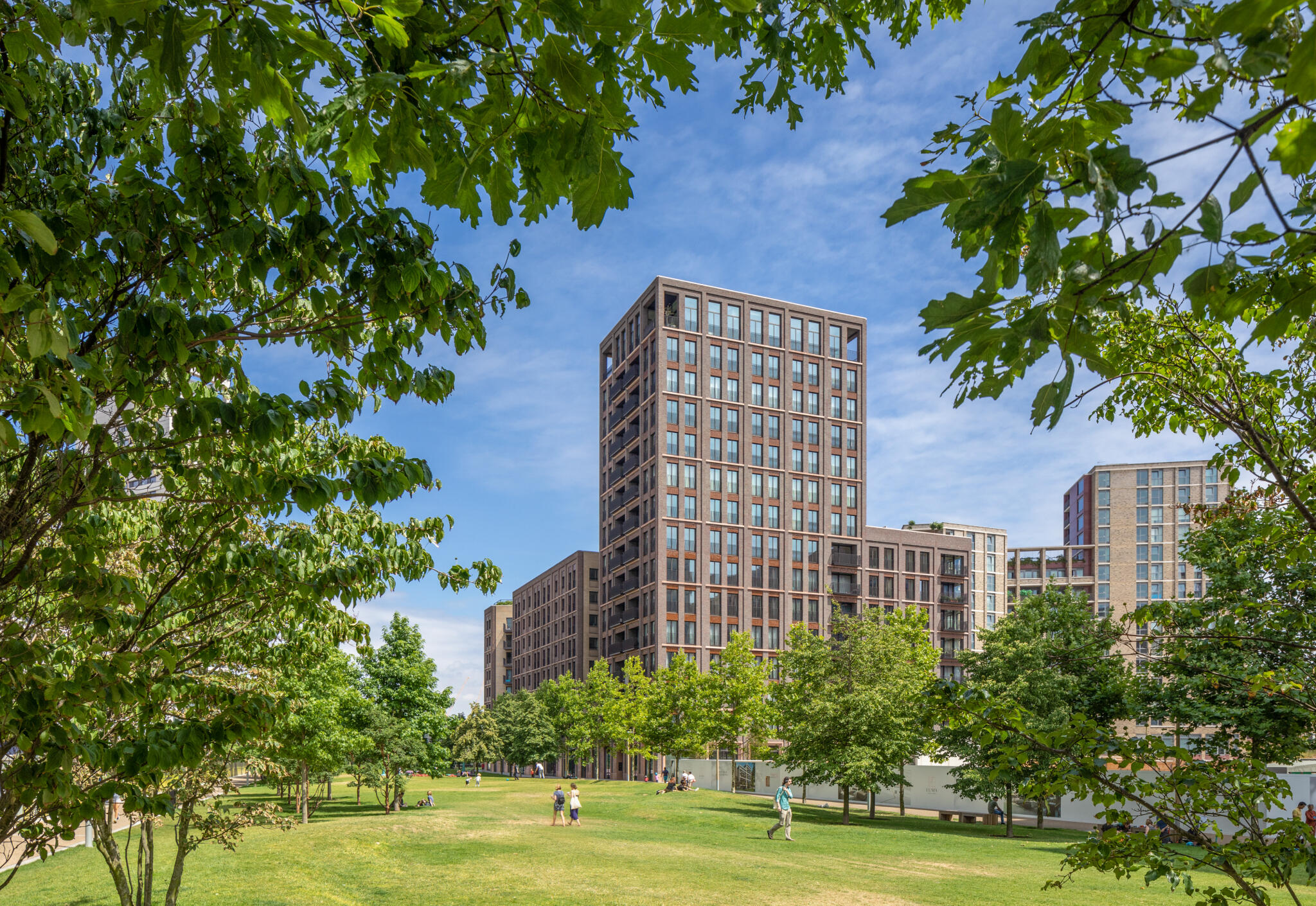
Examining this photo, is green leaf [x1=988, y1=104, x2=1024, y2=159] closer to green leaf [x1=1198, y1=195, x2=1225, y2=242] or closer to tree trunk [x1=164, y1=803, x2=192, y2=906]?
green leaf [x1=1198, y1=195, x2=1225, y2=242]

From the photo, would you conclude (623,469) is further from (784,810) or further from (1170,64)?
(1170,64)

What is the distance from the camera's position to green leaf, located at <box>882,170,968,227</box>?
2.29 metres


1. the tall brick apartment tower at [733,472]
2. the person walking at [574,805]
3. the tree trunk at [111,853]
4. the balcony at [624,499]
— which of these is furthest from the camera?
the balcony at [624,499]

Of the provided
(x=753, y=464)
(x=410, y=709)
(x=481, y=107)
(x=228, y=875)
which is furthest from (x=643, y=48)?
(x=753, y=464)

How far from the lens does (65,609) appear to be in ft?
19.2

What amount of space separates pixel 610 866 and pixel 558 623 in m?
100

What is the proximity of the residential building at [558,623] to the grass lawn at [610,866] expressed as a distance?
72.9 meters

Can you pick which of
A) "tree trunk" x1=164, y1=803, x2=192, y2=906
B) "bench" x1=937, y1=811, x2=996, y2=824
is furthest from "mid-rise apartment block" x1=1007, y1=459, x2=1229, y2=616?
"tree trunk" x1=164, y1=803, x2=192, y2=906

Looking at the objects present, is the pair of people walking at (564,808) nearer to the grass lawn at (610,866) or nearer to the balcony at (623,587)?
the grass lawn at (610,866)

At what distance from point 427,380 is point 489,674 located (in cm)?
17485

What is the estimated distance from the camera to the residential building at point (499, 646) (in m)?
163

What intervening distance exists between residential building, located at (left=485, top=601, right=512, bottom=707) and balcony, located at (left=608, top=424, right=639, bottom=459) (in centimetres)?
6498

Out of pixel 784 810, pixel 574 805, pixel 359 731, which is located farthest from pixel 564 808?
pixel 359 731

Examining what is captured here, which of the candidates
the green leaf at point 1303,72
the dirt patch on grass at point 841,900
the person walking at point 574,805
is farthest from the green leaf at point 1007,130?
the person walking at point 574,805
